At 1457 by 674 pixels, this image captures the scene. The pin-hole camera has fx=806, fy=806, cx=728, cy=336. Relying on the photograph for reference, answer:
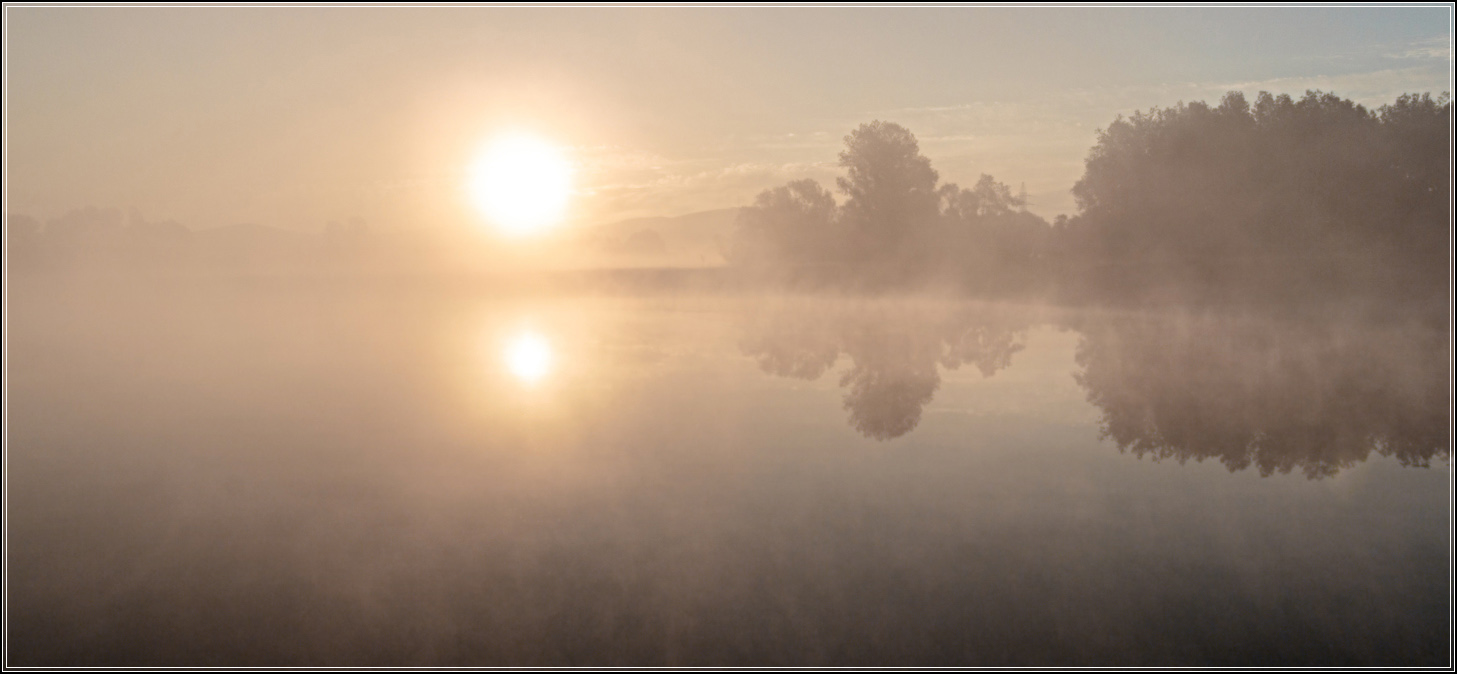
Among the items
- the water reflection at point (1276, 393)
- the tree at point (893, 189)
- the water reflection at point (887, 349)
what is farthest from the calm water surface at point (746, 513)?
the tree at point (893, 189)

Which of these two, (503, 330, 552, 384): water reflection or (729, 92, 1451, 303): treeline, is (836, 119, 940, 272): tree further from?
(503, 330, 552, 384): water reflection

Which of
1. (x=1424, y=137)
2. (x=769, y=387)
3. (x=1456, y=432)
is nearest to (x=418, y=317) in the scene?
(x=769, y=387)

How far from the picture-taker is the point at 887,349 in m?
34.2

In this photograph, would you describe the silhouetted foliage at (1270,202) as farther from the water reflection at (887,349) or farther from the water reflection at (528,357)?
the water reflection at (528,357)

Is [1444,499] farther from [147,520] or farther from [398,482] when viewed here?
[147,520]

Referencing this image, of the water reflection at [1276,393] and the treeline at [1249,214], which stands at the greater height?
the treeline at [1249,214]

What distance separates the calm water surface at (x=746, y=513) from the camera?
9758mm

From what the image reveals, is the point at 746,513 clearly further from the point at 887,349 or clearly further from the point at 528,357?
the point at 887,349

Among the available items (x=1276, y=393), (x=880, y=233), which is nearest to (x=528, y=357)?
(x=1276, y=393)

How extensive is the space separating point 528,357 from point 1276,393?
25981 mm

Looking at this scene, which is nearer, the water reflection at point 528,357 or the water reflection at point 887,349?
the water reflection at point 887,349

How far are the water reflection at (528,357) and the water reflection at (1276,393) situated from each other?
18.4 meters

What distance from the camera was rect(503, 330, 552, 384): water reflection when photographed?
28844mm

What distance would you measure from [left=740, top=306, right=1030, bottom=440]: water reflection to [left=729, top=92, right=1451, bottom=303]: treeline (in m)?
16.5
